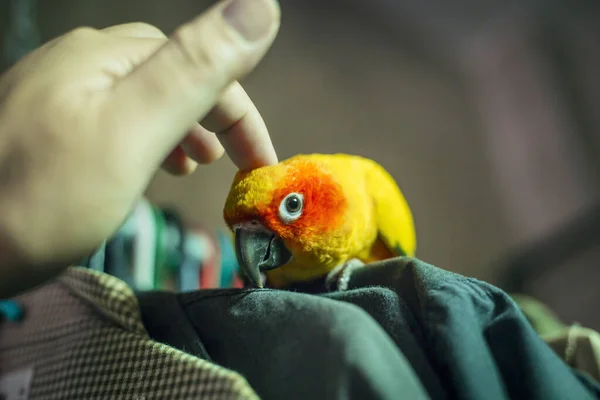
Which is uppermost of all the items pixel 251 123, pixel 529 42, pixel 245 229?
pixel 529 42

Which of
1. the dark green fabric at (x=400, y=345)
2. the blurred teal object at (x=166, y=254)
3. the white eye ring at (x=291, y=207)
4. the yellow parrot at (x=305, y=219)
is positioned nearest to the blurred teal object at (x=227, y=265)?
the blurred teal object at (x=166, y=254)

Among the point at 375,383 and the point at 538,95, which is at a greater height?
the point at 538,95

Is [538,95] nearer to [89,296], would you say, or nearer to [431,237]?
[431,237]

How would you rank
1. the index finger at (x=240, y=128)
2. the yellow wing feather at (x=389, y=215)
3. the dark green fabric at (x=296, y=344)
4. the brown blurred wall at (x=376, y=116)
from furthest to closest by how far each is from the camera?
the brown blurred wall at (x=376, y=116)
the yellow wing feather at (x=389, y=215)
the index finger at (x=240, y=128)
the dark green fabric at (x=296, y=344)

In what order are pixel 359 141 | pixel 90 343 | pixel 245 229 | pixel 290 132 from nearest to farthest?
pixel 90 343 → pixel 245 229 → pixel 290 132 → pixel 359 141

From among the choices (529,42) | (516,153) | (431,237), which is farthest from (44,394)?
(529,42)

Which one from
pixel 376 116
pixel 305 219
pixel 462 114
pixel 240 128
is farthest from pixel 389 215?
pixel 462 114

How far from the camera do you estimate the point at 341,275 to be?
50cm

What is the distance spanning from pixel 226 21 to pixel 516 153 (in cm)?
154

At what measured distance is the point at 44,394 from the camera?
1.32 ft

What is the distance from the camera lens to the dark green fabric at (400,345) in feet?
0.87

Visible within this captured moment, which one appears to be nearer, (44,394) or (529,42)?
(44,394)

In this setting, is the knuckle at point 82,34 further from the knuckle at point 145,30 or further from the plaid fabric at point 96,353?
the plaid fabric at point 96,353

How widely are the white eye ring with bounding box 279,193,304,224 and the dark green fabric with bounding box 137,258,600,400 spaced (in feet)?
0.47
